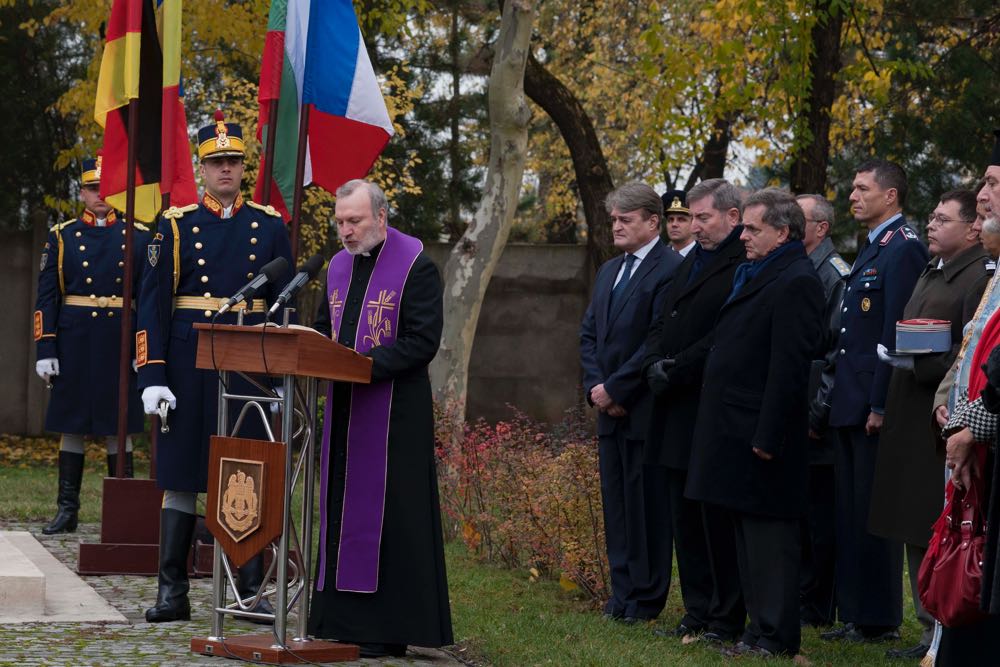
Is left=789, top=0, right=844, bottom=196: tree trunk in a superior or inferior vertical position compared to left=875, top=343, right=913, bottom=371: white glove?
superior

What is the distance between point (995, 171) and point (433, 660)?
3250 millimetres

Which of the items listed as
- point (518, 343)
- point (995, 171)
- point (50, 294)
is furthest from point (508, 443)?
point (518, 343)

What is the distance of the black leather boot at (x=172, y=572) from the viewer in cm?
738

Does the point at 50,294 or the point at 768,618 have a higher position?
the point at 50,294

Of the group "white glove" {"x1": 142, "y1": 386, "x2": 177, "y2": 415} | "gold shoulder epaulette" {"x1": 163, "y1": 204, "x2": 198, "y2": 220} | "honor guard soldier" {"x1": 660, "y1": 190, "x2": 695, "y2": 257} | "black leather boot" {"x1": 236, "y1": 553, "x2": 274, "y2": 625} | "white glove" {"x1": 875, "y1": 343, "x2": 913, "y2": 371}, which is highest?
"honor guard soldier" {"x1": 660, "y1": 190, "x2": 695, "y2": 257}

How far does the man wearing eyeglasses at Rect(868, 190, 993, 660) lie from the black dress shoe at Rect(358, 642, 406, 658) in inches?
87.4

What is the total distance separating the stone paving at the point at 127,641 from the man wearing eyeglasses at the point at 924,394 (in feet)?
6.94

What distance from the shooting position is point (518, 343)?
18188mm

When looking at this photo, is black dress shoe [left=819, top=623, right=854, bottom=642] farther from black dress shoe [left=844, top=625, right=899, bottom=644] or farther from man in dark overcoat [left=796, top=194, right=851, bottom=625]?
man in dark overcoat [left=796, top=194, right=851, bottom=625]

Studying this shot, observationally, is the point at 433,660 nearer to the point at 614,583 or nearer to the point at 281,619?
the point at 281,619

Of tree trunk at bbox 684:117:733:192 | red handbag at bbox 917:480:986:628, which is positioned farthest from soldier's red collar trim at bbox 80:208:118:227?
tree trunk at bbox 684:117:733:192

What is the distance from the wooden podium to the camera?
6.20 meters

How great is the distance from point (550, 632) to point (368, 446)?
1509 mm

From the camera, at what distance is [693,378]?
7.42 m
